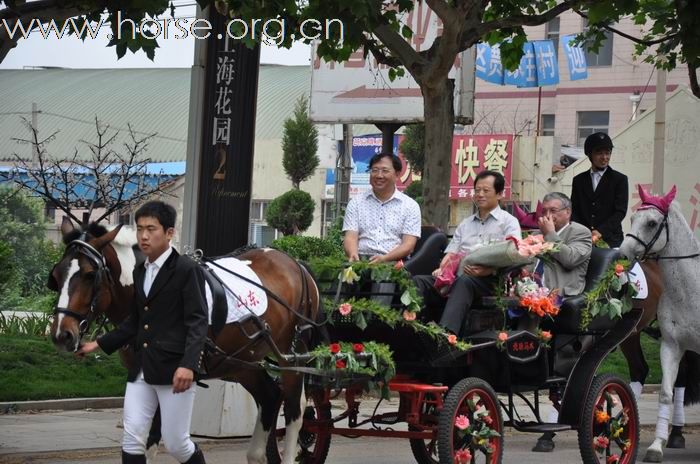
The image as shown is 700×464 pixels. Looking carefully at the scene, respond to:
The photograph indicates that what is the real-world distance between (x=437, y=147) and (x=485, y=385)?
5.12 meters

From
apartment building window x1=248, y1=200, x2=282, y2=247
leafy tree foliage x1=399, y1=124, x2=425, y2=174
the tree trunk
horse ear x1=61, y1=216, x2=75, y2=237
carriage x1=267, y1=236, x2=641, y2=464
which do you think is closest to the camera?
horse ear x1=61, y1=216, x2=75, y2=237

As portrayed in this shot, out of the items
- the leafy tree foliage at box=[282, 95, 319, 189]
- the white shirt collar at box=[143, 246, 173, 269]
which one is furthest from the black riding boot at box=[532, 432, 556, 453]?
the leafy tree foliage at box=[282, 95, 319, 189]

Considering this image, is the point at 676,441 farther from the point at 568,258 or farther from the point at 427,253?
the point at 427,253

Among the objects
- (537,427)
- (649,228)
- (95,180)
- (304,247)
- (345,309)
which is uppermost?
(95,180)

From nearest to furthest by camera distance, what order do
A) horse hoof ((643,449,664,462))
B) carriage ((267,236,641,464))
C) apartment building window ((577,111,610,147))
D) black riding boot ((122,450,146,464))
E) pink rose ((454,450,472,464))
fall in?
black riding boot ((122,450,146,464))
pink rose ((454,450,472,464))
carriage ((267,236,641,464))
horse hoof ((643,449,664,462))
apartment building window ((577,111,610,147))

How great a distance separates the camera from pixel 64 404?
13.2 meters

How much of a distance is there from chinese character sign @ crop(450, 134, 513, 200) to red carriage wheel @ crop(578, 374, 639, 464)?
30.1 metres

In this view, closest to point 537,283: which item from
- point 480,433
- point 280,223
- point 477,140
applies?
point 480,433

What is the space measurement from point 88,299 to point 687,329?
19.9 ft

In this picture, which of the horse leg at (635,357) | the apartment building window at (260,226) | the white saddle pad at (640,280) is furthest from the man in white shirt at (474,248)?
the apartment building window at (260,226)

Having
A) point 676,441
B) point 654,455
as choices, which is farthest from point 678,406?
point 654,455

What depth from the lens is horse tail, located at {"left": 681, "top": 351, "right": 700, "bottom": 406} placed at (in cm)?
1225

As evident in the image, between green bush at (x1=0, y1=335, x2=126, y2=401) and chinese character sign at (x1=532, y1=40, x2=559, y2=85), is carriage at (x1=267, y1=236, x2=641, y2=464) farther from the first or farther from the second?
chinese character sign at (x1=532, y1=40, x2=559, y2=85)

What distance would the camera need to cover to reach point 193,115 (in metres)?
12.1
